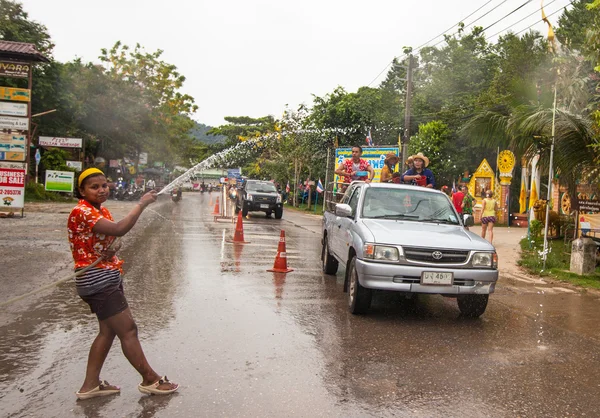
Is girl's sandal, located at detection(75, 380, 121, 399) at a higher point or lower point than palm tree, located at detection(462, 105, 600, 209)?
lower

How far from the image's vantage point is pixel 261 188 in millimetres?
27109

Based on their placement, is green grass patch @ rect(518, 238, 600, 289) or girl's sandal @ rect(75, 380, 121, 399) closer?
girl's sandal @ rect(75, 380, 121, 399)

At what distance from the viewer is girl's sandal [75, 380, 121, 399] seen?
423cm

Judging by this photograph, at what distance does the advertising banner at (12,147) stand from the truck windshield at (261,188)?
33.8 feet

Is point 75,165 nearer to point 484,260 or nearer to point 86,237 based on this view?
point 484,260

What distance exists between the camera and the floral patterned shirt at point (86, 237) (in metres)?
4.12

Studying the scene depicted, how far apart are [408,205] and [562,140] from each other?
5801mm

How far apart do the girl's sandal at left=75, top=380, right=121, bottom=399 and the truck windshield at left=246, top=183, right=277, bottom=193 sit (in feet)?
72.9

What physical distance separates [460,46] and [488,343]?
43.6 meters

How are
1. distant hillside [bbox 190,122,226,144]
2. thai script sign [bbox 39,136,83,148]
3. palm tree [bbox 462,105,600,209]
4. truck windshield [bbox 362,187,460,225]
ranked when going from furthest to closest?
distant hillside [bbox 190,122,226,144] → thai script sign [bbox 39,136,83,148] → palm tree [bbox 462,105,600,209] → truck windshield [bbox 362,187,460,225]

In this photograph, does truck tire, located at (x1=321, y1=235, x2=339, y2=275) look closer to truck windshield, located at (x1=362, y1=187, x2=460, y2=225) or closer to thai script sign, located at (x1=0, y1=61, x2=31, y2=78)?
truck windshield, located at (x1=362, y1=187, x2=460, y2=225)

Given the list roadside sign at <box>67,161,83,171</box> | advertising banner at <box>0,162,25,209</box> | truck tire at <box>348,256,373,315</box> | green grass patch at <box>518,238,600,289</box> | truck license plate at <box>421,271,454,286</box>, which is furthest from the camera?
roadside sign at <box>67,161,83,171</box>

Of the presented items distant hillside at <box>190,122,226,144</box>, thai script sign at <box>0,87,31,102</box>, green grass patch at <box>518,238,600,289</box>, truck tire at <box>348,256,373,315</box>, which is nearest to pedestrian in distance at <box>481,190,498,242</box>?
green grass patch at <box>518,238,600,289</box>

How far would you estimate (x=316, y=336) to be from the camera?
6199 mm
